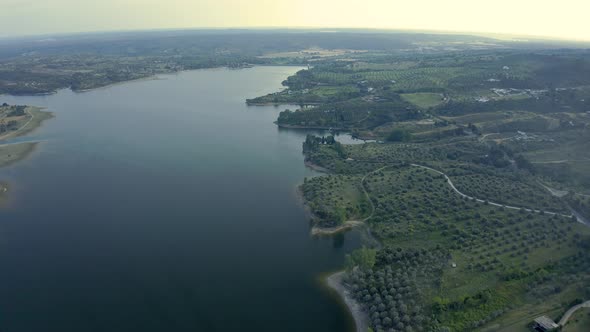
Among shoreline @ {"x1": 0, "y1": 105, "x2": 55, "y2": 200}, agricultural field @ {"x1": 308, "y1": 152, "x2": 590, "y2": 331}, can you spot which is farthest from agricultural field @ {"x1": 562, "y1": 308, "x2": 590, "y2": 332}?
shoreline @ {"x1": 0, "y1": 105, "x2": 55, "y2": 200}

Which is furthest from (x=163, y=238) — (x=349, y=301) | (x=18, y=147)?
(x=18, y=147)

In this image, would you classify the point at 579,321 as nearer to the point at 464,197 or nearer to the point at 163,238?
the point at 464,197

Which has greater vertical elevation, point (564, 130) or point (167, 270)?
point (564, 130)

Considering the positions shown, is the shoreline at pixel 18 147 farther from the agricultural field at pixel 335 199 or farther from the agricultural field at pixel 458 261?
the agricultural field at pixel 458 261

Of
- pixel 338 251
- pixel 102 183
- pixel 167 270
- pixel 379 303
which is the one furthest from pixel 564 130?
pixel 102 183

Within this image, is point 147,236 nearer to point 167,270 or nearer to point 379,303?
point 167,270

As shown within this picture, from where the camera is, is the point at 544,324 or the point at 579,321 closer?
the point at 544,324
